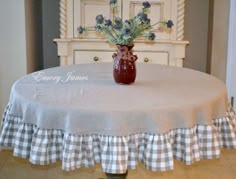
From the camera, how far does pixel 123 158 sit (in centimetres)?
161

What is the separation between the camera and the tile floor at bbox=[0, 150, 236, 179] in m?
2.87

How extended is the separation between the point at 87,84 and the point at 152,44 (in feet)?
4.05

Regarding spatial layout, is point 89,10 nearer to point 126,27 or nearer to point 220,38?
point 220,38

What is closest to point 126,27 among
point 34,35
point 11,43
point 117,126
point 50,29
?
point 117,126

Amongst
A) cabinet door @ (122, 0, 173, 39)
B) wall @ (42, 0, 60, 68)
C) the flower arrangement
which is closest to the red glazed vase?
the flower arrangement

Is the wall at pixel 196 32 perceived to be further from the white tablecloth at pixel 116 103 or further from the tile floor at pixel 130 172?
the white tablecloth at pixel 116 103

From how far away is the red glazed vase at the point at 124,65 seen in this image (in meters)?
2.01

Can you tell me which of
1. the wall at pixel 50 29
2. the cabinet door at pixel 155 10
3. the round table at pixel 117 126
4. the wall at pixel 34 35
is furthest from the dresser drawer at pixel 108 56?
the round table at pixel 117 126

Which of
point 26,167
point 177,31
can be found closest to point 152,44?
point 177,31

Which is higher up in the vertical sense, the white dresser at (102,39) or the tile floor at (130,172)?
the white dresser at (102,39)

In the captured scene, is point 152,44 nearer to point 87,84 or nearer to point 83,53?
point 83,53

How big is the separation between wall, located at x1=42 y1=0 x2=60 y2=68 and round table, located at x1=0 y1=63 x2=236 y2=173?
5.81 feet

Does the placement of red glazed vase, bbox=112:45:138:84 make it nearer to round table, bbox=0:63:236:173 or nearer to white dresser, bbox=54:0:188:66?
round table, bbox=0:63:236:173

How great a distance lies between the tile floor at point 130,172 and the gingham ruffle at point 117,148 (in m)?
1.17
